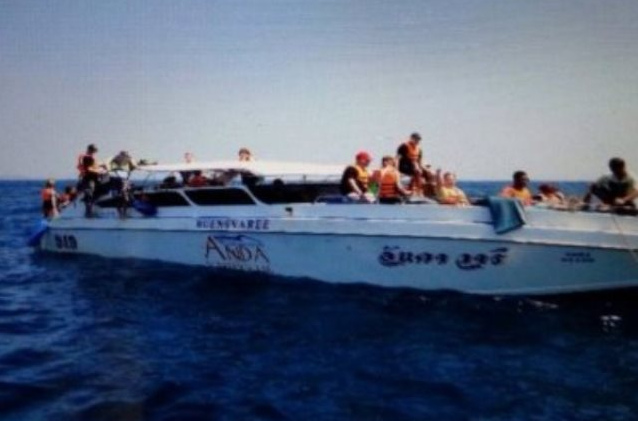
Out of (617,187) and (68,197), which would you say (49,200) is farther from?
(617,187)

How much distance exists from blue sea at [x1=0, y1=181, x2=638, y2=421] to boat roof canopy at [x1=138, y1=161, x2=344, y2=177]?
2.14 meters

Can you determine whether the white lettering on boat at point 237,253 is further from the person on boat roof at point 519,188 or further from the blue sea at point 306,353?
the person on boat roof at point 519,188

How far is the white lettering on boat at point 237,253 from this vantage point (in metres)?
11.6

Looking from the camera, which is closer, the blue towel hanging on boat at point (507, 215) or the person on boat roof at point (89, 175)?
the blue towel hanging on boat at point (507, 215)

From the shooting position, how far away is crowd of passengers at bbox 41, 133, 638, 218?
9414mm

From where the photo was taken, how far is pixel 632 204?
9227 mm

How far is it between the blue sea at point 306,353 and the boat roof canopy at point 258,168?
2144 mm

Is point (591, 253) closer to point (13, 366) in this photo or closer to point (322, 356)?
point (322, 356)

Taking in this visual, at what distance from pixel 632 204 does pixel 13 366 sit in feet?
29.8

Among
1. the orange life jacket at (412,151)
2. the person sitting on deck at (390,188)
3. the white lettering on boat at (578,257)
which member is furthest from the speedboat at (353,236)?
the orange life jacket at (412,151)

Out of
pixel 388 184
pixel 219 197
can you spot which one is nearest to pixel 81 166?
pixel 219 197

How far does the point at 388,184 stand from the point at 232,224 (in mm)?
3336

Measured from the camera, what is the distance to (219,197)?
40.5 feet

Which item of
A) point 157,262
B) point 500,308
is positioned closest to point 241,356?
point 500,308
